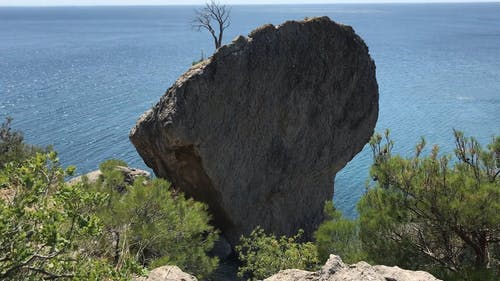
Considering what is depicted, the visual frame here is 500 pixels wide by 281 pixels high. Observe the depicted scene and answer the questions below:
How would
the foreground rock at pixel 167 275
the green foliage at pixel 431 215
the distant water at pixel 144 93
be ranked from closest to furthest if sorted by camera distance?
the foreground rock at pixel 167 275, the green foliage at pixel 431 215, the distant water at pixel 144 93

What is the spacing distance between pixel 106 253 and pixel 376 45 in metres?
84.0

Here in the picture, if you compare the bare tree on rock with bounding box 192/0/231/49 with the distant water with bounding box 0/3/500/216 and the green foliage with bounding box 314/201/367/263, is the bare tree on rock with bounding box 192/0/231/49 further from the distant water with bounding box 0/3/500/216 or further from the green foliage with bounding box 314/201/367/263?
the green foliage with bounding box 314/201/367/263

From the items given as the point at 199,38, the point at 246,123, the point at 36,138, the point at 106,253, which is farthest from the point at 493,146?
the point at 199,38

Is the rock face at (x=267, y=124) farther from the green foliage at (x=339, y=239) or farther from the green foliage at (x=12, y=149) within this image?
the green foliage at (x=339, y=239)

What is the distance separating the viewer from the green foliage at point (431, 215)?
396 inches

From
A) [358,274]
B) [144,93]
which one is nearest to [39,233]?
[358,274]

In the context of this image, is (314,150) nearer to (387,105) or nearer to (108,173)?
(108,173)

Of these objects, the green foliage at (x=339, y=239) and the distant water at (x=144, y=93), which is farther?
the distant water at (x=144, y=93)

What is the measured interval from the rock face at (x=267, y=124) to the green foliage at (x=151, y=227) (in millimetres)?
5914

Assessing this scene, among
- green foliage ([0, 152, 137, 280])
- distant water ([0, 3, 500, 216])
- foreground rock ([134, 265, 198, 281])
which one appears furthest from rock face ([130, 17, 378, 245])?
green foliage ([0, 152, 137, 280])

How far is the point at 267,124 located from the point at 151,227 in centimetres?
1050

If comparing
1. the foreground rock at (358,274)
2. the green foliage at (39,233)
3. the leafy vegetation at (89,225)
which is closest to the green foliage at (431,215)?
the foreground rock at (358,274)

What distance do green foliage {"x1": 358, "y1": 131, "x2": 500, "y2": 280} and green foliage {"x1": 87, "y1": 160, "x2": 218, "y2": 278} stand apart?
3.93m

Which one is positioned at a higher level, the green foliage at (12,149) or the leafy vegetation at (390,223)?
the leafy vegetation at (390,223)
